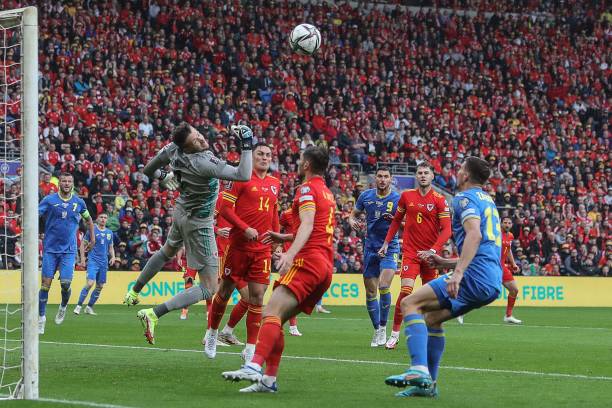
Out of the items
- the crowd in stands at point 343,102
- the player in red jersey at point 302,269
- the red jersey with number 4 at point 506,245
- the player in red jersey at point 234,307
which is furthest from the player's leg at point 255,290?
the crowd in stands at point 343,102

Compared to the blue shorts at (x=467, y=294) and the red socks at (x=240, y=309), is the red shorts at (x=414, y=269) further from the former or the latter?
the blue shorts at (x=467, y=294)

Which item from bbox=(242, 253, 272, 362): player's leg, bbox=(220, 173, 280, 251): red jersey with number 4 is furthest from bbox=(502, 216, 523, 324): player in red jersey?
bbox=(242, 253, 272, 362): player's leg

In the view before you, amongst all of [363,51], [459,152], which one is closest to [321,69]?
[363,51]

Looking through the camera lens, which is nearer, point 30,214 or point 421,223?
point 30,214

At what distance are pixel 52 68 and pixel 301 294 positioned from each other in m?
25.4

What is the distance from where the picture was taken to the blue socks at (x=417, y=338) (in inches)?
367

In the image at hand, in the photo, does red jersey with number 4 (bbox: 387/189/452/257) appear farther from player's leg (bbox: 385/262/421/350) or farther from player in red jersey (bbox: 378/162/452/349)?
player's leg (bbox: 385/262/421/350)

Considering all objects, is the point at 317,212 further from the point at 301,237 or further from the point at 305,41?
the point at 305,41

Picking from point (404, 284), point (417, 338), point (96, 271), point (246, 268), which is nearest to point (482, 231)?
point (417, 338)

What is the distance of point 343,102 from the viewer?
129 feet

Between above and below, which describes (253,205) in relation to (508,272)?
above

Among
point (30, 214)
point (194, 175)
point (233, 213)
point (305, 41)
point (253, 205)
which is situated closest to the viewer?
point (30, 214)

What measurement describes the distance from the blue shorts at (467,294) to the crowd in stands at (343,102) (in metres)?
19.4

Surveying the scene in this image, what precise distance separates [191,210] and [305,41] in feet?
22.0
